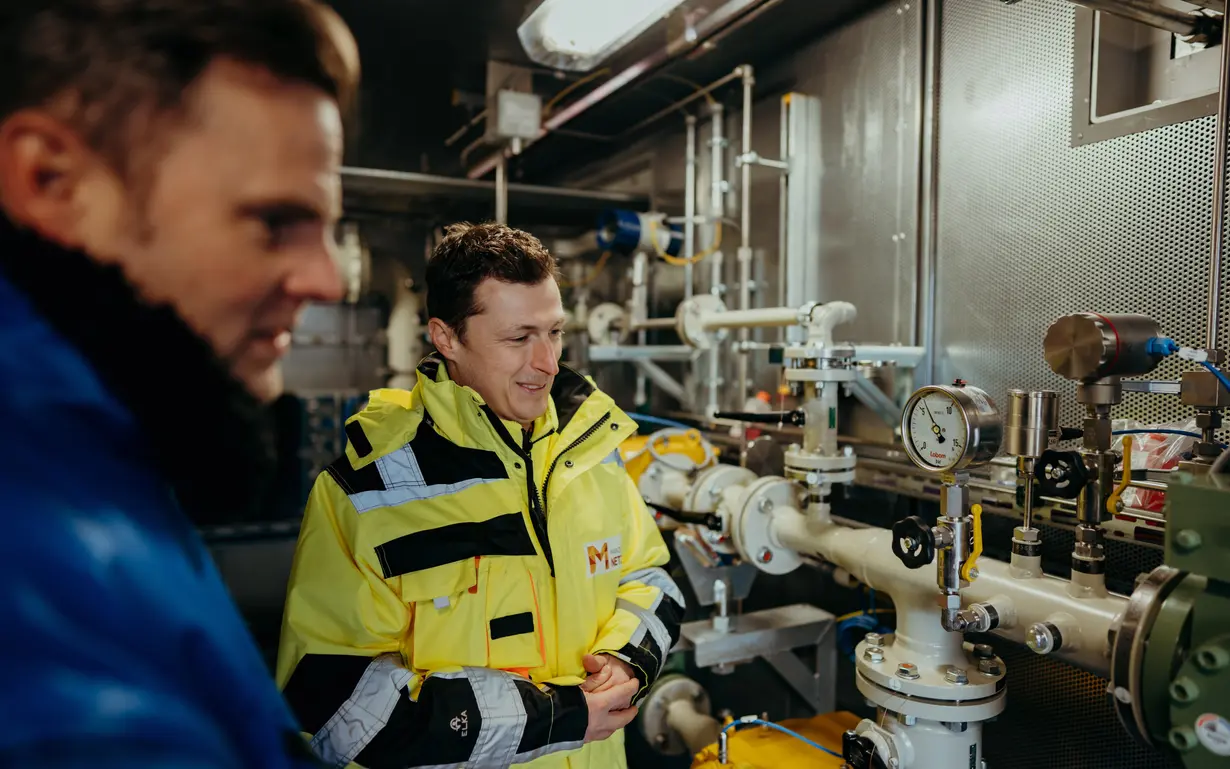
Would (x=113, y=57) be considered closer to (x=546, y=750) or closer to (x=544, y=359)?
(x=544, y=359)

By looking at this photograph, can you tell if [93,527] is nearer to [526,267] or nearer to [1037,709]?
[526,267]

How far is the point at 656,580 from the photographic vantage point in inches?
57.3

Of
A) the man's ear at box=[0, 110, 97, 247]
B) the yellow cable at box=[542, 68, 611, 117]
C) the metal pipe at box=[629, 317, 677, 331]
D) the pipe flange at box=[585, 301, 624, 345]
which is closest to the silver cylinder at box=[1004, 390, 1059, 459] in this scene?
the man's ear at box=[0, 110, 97, 247]

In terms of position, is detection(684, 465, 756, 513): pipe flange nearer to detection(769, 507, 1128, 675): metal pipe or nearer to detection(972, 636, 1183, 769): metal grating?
detection(769, 507, 1128, 675): metal pipe

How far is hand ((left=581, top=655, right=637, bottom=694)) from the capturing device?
47.9 inches

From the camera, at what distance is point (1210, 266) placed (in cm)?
136

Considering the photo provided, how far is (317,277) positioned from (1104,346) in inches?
45.7

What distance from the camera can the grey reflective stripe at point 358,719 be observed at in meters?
1.04

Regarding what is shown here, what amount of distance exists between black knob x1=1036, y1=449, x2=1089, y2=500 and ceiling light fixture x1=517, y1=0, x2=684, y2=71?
52.5 inches

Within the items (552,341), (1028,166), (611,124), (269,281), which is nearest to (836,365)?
(1028,166)

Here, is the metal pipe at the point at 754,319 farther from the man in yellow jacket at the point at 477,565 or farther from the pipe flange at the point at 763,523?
the man in yellow jacket at the point at 477,565

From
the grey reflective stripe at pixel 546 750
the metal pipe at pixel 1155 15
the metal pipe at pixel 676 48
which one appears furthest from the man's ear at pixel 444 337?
the metal pipe at pixel 676 48

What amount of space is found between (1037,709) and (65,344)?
2.02m

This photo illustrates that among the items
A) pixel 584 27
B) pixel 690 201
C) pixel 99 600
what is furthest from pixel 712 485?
A: pixel 99 600
